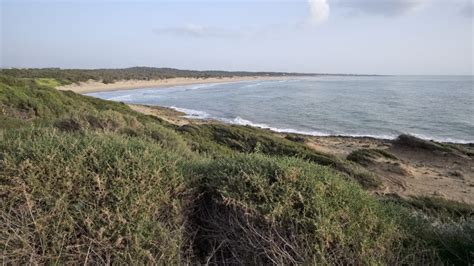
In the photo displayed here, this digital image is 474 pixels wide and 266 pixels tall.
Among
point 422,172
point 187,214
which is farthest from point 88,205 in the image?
point 422,172

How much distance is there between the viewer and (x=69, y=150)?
3.76 meters

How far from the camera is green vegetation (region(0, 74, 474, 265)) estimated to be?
10.6ft

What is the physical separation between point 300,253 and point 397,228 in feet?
3.56

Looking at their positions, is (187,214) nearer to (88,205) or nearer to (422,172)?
(88,205)

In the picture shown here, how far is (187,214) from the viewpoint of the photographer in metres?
3.76

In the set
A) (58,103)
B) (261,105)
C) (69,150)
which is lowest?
(261,105)

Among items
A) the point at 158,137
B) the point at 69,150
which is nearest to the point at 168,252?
the point at 69,150

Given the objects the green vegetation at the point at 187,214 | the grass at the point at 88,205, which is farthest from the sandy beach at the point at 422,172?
the grass at the point at 88,205

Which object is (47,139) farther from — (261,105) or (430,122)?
(261,105)

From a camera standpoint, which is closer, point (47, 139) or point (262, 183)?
point (262, 183)

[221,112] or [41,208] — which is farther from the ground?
[41,208]

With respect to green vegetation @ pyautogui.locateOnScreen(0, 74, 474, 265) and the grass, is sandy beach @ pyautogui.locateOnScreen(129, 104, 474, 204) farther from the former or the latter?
the grass

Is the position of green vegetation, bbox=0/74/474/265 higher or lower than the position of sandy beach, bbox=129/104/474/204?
higher

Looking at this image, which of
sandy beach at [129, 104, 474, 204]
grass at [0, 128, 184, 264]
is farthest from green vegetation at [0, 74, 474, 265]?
sandy beach at [129, 104, 474, 204]
